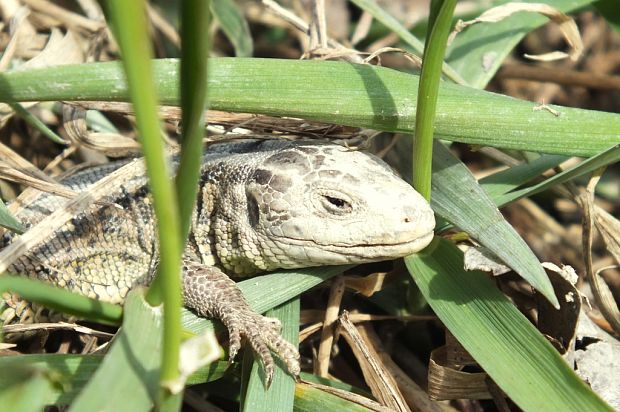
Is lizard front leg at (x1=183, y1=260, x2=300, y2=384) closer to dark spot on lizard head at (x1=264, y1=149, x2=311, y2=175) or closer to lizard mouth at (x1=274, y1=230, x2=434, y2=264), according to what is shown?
lizard mouth at (x1=274, y1=230, x2=434, y2=264)

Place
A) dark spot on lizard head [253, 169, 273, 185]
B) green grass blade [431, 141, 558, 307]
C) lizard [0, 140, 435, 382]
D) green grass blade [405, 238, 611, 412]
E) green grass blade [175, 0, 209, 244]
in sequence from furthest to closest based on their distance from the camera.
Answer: dark spot on lizard head [253, 169, 273, 185] → lizard [0, 140, 435, 382] → green grass blade [431, 141, 558, 307] → green grass blade [405, 238, 611, 412] → green grass blade [175, 0, 209, 244]

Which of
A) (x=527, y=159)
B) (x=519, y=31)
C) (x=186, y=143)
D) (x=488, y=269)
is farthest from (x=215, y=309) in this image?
(x=519, y=31)

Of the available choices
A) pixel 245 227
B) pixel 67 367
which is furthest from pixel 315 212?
pixel 67 367

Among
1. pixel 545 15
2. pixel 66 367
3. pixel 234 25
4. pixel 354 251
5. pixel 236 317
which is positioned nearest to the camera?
pixel 66 367

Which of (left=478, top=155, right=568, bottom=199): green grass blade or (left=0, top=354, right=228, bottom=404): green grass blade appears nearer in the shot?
(left=0, top=354, right=228, bottom=404): green grass blade

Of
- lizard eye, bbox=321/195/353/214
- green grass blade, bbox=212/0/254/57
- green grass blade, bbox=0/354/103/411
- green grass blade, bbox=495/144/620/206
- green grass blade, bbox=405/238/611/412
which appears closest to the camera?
green grass blade, bbox=0/354/103/411

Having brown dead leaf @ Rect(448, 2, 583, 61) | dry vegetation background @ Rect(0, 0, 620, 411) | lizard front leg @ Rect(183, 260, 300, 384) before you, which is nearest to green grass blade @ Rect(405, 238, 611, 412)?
dry vegetation background @ Rect(0, 0, 620, 411)

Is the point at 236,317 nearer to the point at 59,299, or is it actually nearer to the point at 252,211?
the point at 252,211
